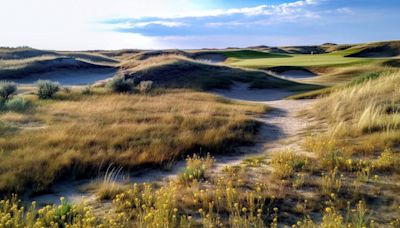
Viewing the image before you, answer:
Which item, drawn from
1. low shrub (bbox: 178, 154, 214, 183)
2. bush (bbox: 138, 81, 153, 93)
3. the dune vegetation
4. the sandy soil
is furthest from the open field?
the sandy soil

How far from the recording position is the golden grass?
27.3 ft

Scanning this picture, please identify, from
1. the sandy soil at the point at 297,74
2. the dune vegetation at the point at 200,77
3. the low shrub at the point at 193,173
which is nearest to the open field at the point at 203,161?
the low shrub at the point at 193,173

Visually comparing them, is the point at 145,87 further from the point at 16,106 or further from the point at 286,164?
the point at 286,164

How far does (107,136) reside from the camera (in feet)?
35.6

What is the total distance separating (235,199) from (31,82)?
96.3 ft

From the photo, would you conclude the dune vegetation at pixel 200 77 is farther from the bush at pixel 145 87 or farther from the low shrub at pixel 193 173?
the low shrub at pixel 193 173

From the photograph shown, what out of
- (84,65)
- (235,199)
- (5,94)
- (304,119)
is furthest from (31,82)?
(235,199)

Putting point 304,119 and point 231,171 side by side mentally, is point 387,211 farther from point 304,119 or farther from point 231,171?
point 304,119

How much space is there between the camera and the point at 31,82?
32.0 meters

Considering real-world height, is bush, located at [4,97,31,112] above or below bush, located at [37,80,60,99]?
below

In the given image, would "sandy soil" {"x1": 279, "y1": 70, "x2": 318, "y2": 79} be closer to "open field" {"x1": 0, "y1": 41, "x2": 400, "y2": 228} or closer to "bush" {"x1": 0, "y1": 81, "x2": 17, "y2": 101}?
"open field" {"x1": 0, "y1": 41, "x2": 400, "y2": 228}

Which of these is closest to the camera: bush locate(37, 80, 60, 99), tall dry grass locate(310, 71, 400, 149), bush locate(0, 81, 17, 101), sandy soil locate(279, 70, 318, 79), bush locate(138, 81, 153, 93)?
tall dry grass locate(310, 71, 400, 149)

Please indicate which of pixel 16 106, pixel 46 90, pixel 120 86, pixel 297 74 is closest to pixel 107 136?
pixel 16 106

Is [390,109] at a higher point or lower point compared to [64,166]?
higher
